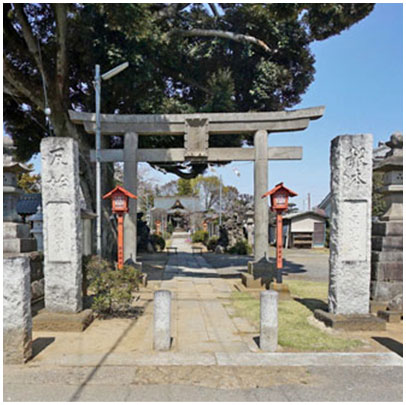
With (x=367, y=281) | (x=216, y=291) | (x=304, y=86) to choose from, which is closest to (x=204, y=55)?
(x=304, y=86)

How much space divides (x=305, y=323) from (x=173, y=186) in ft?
186

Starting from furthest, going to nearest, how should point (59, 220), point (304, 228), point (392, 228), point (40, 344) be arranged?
point (304, 228)
point (392, 228)
point (59, 220)
point (40, 344)

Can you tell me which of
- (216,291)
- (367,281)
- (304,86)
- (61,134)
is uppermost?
(304,86)

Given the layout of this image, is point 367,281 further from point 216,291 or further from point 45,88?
point 45,88

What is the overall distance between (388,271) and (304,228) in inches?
827

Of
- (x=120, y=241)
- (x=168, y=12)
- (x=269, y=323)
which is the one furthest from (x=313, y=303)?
(x=168, y=12)

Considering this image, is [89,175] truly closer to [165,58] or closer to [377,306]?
[165,58]

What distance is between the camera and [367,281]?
20.3 feet

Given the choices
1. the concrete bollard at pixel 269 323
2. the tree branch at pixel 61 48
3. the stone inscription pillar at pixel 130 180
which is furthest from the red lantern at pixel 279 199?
the tree branch at pixel 61 48

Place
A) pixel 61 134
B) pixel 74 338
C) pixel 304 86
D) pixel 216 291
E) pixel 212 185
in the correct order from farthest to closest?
pixel 212 185 → pixel 304 86 → pixel 61 134 → pixel 216 291 → pixel 74 338

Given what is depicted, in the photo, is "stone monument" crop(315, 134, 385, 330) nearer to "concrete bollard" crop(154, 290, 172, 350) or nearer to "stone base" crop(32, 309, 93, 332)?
"concrete bollard" crop(154, 290, 172, 350)

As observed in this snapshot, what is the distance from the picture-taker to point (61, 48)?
451 inches

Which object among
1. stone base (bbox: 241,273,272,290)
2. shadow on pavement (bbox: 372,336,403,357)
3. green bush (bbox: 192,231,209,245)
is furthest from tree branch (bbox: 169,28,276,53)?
green bush (bbox: 192,231,209,245)

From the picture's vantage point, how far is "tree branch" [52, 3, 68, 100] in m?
10.9
